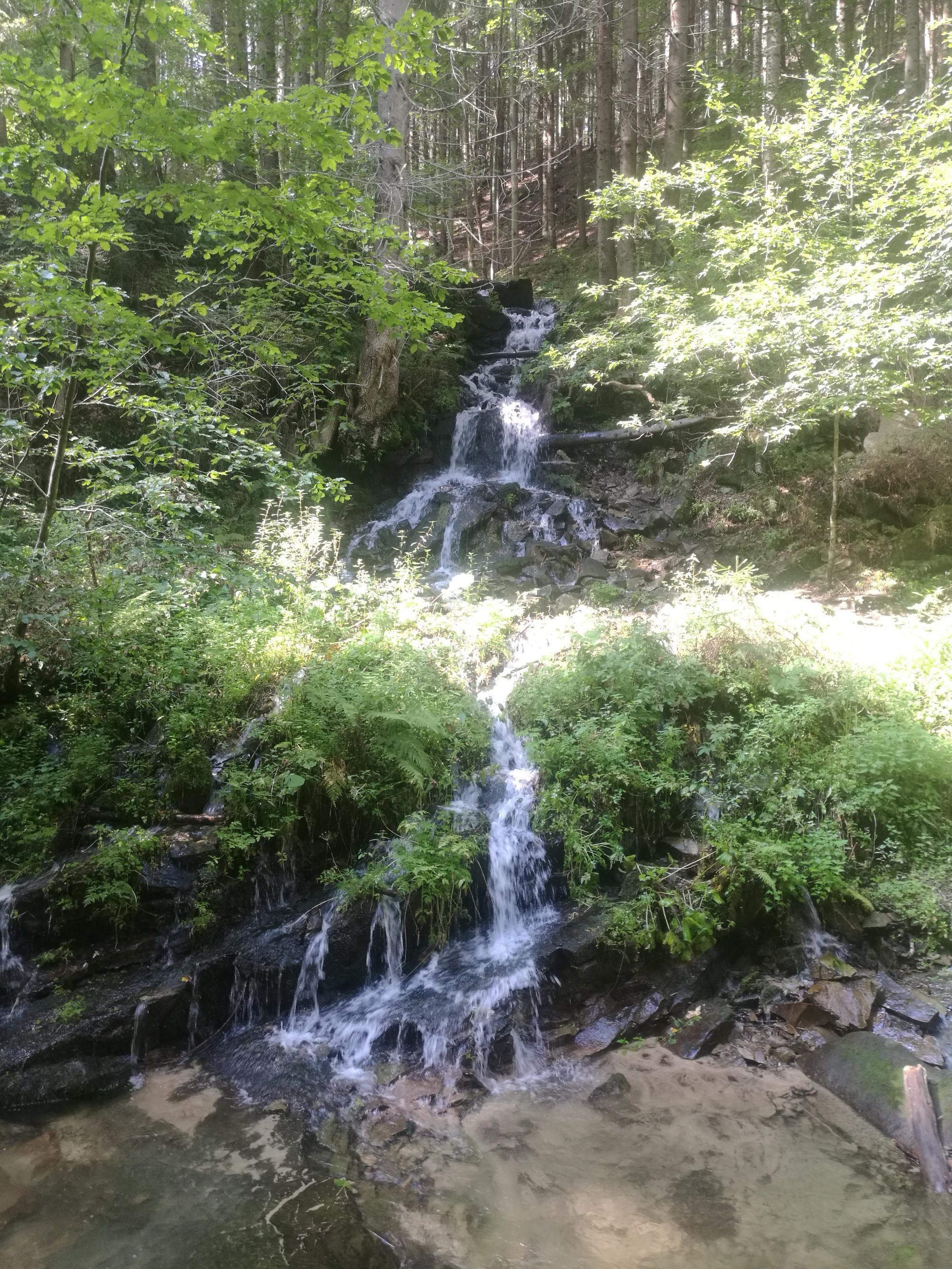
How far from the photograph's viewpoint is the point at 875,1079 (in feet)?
15.0

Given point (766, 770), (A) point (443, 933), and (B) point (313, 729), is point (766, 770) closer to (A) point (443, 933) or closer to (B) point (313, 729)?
(A) point (443, 933)

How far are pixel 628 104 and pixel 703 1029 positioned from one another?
1883 centimetres

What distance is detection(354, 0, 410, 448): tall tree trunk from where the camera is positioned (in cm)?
1151

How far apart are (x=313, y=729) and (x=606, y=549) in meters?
7.28

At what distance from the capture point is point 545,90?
24078mm

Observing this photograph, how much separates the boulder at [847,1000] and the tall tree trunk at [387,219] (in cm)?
978

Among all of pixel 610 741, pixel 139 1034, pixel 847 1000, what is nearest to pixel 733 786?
pixel 610 741

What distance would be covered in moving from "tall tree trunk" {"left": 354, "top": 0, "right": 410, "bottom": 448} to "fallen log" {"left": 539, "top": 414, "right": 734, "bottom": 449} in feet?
11.2

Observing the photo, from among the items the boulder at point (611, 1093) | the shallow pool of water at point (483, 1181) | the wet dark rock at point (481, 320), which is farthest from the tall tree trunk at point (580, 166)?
the shallow pool of water at point (483, 1181)

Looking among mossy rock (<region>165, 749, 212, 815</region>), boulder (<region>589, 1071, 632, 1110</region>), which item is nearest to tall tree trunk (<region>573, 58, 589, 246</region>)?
mossy rock (<region>165, 749, 212, 815</region>)

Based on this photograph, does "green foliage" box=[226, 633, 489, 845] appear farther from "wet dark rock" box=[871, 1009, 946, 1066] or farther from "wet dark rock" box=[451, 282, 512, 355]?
"wet dark rock" box=[451, 282, 512, 355]

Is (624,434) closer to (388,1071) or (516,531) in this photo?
(516,531)

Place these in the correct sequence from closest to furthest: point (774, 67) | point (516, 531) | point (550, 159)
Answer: point (516, 531) < point (774, 67) < point (550, 159)

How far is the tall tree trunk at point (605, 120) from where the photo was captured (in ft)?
54.5
